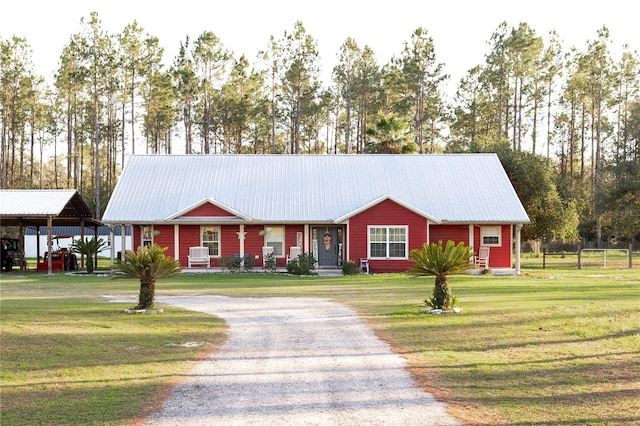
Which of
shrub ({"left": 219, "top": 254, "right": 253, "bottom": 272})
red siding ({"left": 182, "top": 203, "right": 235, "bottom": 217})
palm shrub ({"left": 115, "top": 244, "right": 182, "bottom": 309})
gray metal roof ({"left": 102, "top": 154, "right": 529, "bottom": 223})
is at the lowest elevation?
shrub ({"left": 219, "top": 254, "right": 253, "bottom": 272})

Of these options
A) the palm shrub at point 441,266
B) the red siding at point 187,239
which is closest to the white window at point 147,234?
the red siding at point 187,239

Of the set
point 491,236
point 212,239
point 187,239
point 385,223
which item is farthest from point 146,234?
point 491,236

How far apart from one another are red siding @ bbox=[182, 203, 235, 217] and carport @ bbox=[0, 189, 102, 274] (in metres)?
5.87

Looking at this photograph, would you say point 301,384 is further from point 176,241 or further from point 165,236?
point 165,236

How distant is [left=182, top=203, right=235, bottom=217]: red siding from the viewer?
31641 millimetres

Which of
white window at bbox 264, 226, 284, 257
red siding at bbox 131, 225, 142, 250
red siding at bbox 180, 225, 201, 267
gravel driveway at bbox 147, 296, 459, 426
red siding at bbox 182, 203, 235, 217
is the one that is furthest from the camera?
red siding at bbox 131, 225, 142, 250

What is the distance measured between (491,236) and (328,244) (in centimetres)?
741

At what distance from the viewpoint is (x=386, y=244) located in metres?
31.5

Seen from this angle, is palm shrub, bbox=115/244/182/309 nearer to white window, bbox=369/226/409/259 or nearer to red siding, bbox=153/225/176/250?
red siding, bbox=153/225/176/250

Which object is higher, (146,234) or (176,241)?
(146,234)

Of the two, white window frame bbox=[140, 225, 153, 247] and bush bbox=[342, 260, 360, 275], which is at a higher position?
white window frame bbox=[140, 225, 153, 247]

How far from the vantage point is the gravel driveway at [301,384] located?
7.05 m

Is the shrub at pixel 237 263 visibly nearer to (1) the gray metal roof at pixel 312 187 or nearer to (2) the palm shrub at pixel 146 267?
(1) the gray metal roof at pixel 312 187

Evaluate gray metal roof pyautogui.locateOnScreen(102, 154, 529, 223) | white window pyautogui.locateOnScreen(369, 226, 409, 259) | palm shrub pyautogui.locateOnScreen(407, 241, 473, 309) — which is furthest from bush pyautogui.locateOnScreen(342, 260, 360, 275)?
Answer: palm shrub pyautogui.locateOnScreen(407, 241, 473, 309)
